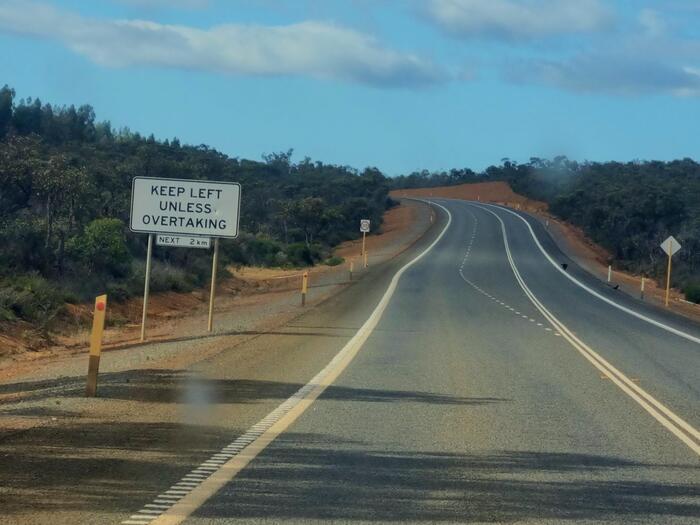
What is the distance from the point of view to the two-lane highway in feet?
24.2

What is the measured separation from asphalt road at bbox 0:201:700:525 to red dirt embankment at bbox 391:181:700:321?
20952mm

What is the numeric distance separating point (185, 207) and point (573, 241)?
70148 mm

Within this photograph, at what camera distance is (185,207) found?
22.8 meters

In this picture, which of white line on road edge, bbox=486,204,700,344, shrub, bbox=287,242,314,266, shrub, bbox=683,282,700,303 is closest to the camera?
white line on road edge, bbox=486,204,700,344

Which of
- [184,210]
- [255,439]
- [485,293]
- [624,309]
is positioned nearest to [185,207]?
[184,210]

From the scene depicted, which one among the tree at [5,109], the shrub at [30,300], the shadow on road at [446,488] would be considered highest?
the tree at [5,109]

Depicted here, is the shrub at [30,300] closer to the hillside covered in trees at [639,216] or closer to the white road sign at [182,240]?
the white road sign at [182,240]

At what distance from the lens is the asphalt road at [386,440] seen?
7.34 metres

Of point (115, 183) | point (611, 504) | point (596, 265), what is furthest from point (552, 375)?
point (596, 265)

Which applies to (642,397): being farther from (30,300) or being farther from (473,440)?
(30,300)

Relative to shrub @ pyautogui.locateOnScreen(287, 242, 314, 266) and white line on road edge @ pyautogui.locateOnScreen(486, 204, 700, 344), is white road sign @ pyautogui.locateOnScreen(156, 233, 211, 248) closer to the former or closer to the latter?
white line on road edge @ pyautogui.locateOnScreen(486, 204, 700, 344)

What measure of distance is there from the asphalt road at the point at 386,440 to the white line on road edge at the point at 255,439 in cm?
3

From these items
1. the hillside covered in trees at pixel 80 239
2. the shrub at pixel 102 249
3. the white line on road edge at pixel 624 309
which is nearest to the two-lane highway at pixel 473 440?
the white line on road edge at pixel 624 309

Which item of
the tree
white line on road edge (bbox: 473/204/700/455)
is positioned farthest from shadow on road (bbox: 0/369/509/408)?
the tree
